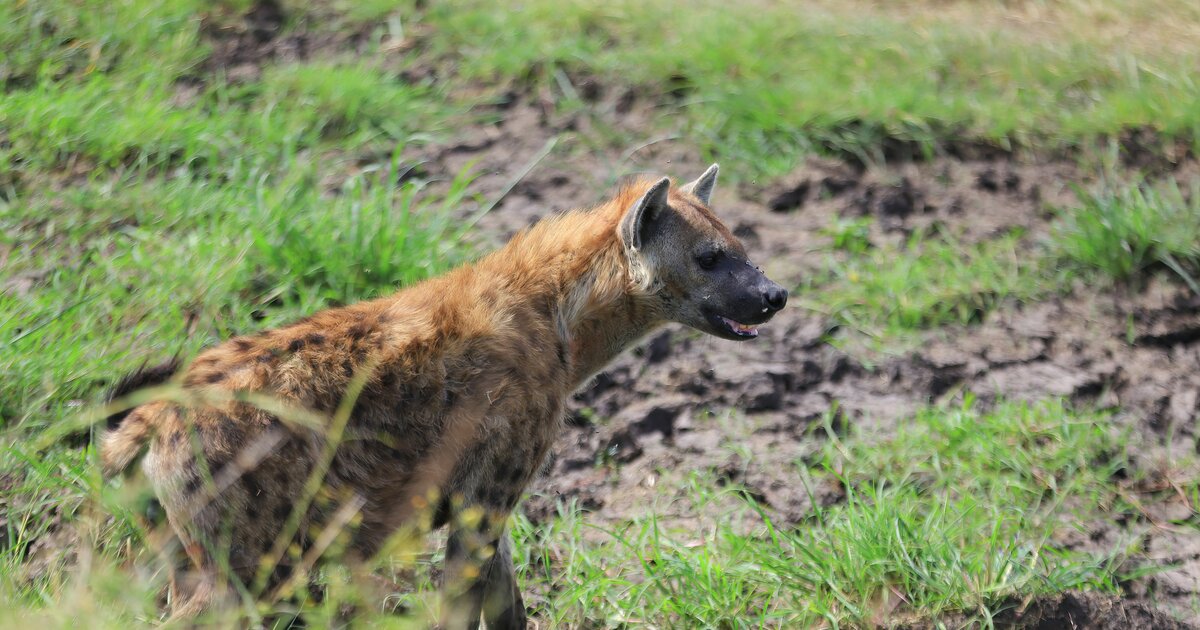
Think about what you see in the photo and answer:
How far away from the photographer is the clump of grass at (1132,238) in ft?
16.7

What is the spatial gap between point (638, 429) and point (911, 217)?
1982 millimetres

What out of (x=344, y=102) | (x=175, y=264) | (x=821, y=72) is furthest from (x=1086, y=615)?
(x=344, y=102)

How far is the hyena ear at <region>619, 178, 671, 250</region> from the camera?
353cm

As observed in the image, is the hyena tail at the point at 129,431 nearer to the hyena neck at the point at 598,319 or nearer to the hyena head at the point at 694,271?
the hyena neck at the point at 598,319

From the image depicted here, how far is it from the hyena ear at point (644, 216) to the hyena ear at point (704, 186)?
0.38 metres

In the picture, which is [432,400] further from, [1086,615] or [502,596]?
[1086,615]

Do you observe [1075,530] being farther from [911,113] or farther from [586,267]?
[911,113]

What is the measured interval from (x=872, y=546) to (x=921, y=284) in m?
1.87

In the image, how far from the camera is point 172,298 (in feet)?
13.5

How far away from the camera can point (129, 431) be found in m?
2.86

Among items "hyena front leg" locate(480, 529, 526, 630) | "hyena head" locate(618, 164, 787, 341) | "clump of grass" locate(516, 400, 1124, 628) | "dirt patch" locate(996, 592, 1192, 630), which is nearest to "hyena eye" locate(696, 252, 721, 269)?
"hyena head" locate(618, 164, 787, 341)

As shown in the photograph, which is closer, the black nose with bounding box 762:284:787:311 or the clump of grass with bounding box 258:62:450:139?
the black nose with bounding box 762:284:787:311

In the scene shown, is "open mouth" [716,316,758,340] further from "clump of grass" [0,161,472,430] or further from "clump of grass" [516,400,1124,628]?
"clump of grass" [0,161,472,430]

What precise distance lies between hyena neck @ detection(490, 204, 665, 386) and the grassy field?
60 cm
